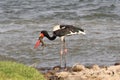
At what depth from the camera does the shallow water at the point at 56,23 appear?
1644 centimetres

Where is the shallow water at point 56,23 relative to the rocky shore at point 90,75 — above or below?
below

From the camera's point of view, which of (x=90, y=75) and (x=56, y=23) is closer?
(x=90, y=75)

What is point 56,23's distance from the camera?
23547 mm

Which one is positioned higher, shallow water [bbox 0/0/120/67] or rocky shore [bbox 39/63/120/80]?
rocky shore [bbox 39/63/120/80]

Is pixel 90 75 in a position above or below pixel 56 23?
above

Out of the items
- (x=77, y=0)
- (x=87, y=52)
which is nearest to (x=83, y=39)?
(x=87, y=52)

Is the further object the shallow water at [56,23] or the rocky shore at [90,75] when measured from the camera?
the shallow water at [56,23]

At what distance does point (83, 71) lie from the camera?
1273cm

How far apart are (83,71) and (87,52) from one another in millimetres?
4282

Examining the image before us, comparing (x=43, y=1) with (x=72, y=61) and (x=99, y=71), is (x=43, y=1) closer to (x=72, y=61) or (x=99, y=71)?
(x=72, y=61)

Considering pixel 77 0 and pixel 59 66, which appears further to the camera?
pixel 77 0

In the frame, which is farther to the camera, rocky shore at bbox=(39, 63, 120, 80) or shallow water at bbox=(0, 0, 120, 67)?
shallow water at bbox=(0, 0, 120, 67)

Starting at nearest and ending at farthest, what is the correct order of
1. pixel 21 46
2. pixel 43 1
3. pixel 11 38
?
pixel 21 46 < pixel 11 38 < pixel 43 1

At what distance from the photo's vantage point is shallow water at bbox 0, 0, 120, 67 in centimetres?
1644
